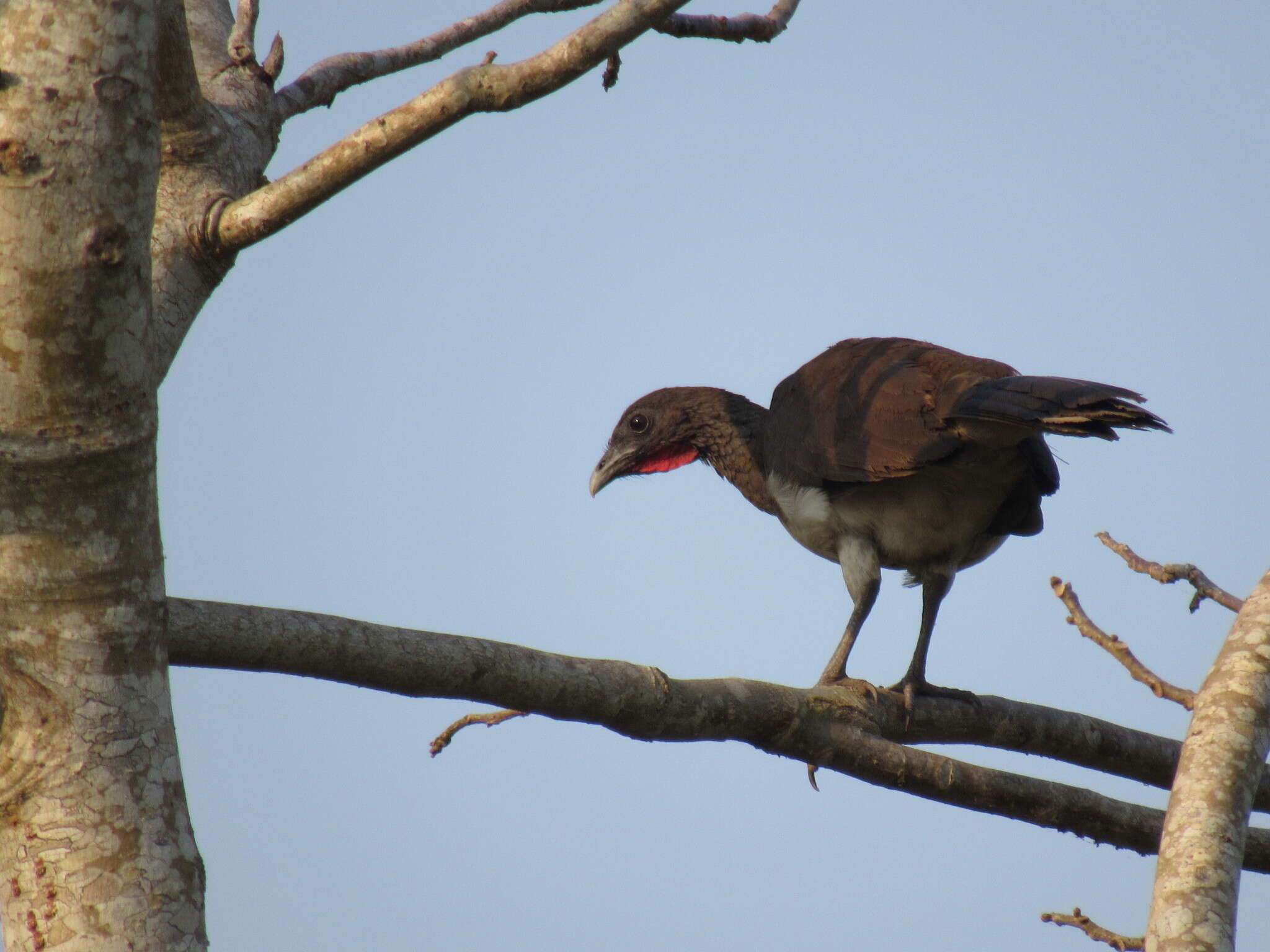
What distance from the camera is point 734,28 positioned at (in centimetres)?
308

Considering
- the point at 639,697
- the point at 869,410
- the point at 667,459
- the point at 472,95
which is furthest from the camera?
the point at 667,459

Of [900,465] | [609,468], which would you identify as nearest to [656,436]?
[609,468]

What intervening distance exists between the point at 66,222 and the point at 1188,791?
6.72ft

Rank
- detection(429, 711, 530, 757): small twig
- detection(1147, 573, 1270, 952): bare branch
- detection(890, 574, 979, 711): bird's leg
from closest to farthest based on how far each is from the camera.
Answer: detection(1147, 573, 1270, 952): bare branch → detection(429, 711, 530, 757): small twig → detection(890, 574, 979, 711): bird's leg

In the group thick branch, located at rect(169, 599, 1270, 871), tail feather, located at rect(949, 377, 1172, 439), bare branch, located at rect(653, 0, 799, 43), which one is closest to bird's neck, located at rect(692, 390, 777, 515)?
tail feather, located at rect(949, 377, 1172, 439)

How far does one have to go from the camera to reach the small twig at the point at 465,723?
284 cm

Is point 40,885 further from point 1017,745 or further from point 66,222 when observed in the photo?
point 1017,745

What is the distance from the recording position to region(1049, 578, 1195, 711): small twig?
3.46m

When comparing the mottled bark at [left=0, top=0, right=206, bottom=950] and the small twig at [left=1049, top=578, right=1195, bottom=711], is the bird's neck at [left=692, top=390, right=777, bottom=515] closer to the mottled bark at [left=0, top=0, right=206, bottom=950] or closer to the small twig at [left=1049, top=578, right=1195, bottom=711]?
the small twig at [left=1049, top=578, right=1195, bottom=711]

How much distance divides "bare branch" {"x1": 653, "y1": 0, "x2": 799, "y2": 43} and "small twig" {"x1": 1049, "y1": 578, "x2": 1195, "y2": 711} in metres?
1.92

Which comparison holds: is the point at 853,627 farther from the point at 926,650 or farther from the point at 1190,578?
the point at 1190,578

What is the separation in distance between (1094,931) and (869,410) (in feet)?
6.80

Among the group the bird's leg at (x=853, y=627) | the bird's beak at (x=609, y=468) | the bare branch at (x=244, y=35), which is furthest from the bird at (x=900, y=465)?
the bare branch at (x=244, y=35)

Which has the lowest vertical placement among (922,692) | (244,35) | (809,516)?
(922,692)
